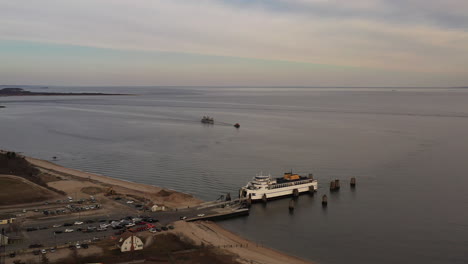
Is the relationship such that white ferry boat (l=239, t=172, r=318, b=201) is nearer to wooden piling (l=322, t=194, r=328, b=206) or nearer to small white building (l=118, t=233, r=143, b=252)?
wooden piling (l=322, t=194, r=328, b=206)

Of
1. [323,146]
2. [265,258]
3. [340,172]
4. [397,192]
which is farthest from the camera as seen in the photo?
[323,146]

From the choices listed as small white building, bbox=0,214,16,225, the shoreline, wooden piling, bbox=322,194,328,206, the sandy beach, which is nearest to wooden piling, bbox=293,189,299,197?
wooden piling, bbox=322,194,328,206

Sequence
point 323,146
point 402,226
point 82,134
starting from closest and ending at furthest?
1. point 402,226
2. point 323,146
3. point 82,134

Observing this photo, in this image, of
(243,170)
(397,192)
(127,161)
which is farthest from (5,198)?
(397,192)

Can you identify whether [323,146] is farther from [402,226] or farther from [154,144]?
[402,226]

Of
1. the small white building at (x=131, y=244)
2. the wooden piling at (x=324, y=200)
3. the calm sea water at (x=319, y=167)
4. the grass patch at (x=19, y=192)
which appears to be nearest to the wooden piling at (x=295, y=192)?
the calm sea water at (x=319, y=167)

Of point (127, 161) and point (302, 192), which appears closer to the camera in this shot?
point (302, 192)

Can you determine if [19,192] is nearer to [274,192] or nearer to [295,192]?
[274,192]
